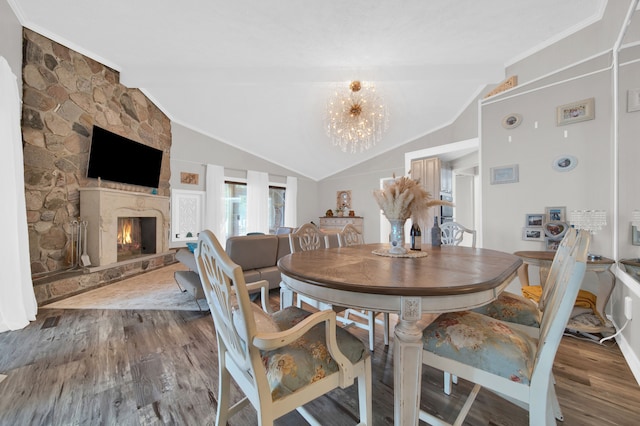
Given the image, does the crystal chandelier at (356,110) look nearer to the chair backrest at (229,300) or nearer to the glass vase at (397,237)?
the glass vase at (397,237)

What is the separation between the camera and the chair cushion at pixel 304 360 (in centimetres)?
Result: 92

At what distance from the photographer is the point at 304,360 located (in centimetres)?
97

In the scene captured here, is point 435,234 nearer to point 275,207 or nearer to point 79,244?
point 79,244

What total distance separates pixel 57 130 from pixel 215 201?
300 centimetres

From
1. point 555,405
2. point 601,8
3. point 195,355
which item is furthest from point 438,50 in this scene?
point 195,355

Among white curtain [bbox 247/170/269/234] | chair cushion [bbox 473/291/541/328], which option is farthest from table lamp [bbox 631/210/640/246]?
white curtain [bbox 247/170/269/234]

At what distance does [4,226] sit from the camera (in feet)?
7.50

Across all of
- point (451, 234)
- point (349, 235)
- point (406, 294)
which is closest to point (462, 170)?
point (451, 234)

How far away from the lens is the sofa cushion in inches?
110

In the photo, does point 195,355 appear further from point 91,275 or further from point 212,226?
point 212,226

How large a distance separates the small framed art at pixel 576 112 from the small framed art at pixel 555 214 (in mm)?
892

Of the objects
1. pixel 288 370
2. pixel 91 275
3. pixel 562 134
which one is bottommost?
pixel 91 275

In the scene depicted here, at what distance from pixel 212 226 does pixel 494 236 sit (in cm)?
555

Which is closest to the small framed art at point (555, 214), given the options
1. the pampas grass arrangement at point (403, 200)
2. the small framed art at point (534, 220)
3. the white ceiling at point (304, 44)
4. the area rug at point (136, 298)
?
the small framed art at point (534, 220)
